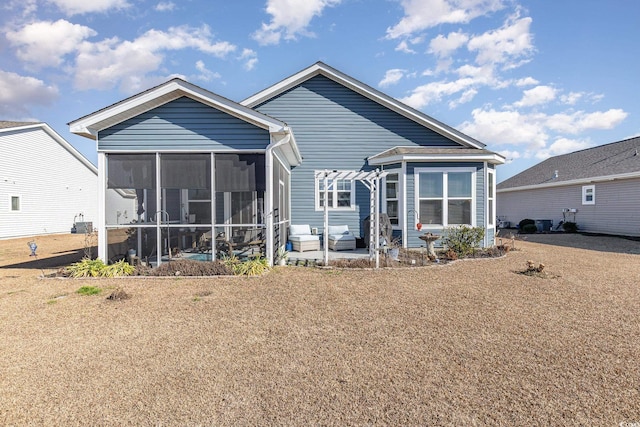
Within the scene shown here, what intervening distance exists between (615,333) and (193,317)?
5328 millimetres

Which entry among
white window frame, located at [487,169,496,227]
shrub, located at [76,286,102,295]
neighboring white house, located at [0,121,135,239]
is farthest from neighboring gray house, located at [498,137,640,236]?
neighboring white house, located at [0,121,135,239]

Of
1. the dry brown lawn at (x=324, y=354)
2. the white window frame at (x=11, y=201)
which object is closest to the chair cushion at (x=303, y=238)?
the dry brown lawn at (x=324, y=354)

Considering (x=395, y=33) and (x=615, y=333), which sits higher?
(x=395, y=33)

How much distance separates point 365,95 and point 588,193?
14.4 m

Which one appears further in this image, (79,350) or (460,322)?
(460,322)

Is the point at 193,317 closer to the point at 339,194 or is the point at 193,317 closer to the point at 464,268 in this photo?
the point at 464,268

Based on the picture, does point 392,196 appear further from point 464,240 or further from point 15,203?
point 15,203

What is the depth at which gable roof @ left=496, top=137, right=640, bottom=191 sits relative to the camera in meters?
17.5

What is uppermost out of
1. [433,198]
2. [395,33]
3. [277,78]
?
[395,33]

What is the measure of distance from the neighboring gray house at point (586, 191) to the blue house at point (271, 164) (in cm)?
959

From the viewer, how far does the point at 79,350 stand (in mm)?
3926

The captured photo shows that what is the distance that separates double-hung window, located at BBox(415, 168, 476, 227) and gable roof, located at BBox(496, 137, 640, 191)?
33.8 feet

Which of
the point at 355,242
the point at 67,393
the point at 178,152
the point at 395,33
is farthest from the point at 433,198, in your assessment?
the point at 67,393

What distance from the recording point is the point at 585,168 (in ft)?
66.6
